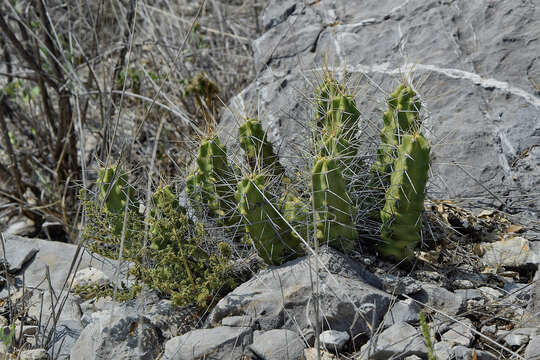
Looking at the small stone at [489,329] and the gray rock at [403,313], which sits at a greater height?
the gray rock at [403,313]

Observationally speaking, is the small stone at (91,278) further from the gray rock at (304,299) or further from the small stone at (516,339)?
the small stone at (516,339)

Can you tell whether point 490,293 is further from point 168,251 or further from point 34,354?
point 34,354

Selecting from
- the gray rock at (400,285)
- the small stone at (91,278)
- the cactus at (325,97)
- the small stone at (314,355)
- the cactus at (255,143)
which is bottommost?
the small stone at (314,355)

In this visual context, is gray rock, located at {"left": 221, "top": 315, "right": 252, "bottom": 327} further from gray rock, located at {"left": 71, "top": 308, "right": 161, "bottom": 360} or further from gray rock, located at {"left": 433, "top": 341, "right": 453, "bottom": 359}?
gray rock, located at {"left": 433, "top": 341, "right": 453, "bottom": 359}

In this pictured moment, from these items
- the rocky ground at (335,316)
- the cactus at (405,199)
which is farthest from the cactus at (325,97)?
the rocky ground at (335,316)

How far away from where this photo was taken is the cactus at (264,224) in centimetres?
246

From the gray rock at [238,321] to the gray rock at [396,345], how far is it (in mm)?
482

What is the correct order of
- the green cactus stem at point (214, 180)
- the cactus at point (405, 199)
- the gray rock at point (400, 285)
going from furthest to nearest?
1. the green cactus stem at point (214, 180)
2. the gray rock at point (400, 285)
3. the cactus at point (405, 199)

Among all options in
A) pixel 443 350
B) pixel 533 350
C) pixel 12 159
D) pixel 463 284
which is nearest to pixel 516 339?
pixel 533 350

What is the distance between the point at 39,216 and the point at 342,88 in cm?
282

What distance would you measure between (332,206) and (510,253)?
1.06 m

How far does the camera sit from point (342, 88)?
286cm

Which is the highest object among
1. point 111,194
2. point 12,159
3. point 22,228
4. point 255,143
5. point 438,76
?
point 438,76

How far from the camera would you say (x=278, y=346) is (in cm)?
229
